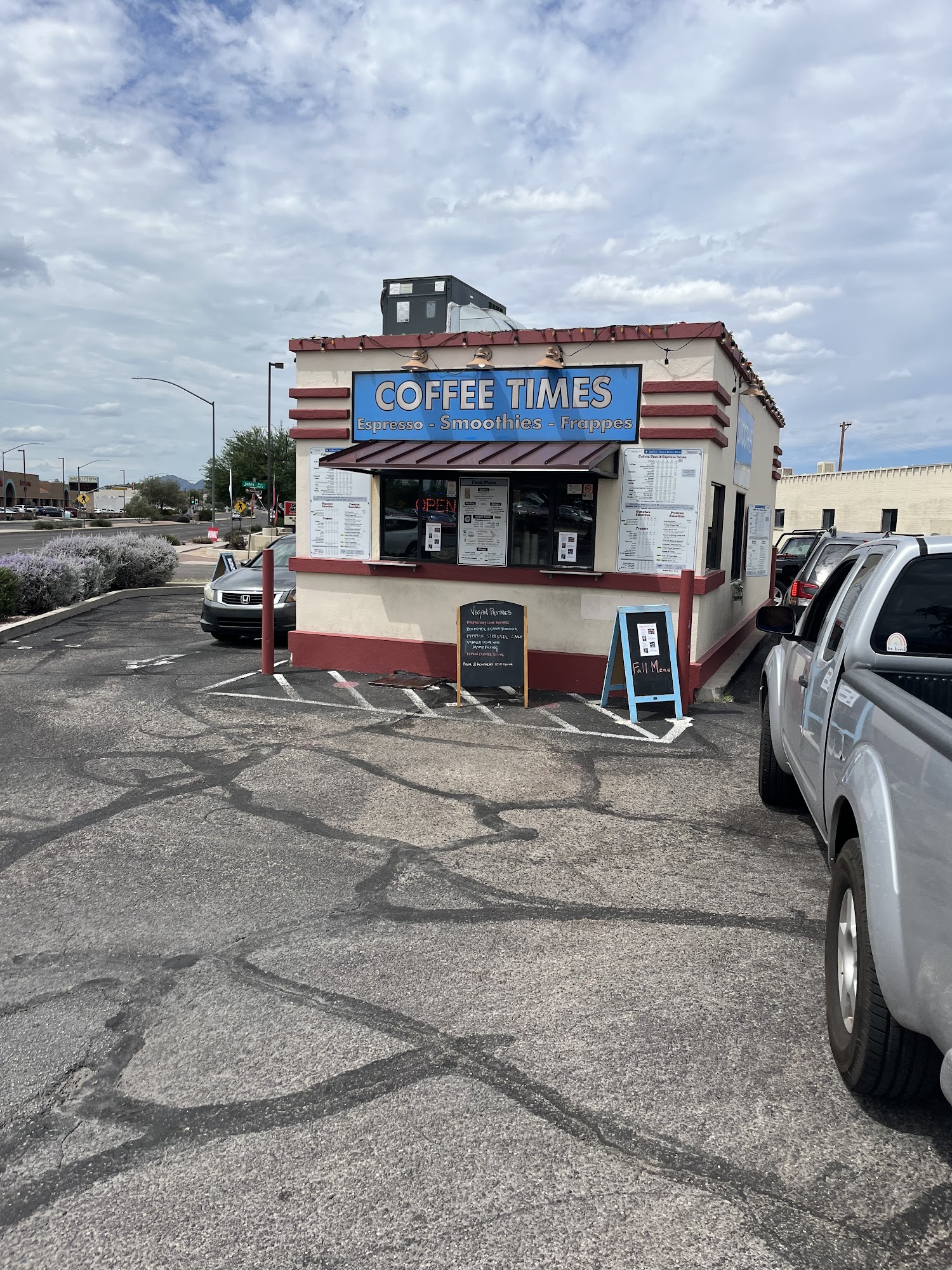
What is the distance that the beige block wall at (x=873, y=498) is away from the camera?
5447 centimetres

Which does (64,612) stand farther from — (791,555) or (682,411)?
(791,555)

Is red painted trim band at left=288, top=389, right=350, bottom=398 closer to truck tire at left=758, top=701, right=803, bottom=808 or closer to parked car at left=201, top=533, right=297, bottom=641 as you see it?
parked car at left=201, top=533, right=297, bottom=641

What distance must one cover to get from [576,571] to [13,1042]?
783cm

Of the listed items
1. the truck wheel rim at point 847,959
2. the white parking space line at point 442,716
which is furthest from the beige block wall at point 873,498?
the truck wheel rim at point 847,959

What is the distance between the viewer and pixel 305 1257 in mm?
2475

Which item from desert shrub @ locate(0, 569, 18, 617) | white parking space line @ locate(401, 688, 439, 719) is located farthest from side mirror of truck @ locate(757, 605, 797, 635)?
desert shrub @ locate(0, 569, 18, 617)

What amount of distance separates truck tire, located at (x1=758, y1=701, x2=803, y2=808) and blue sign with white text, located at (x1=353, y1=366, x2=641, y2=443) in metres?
4.74

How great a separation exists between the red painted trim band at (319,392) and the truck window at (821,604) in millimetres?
7445

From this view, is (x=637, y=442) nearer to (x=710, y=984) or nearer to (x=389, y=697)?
(x=389, y=697)

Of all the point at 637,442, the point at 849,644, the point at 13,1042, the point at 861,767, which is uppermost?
the point at 637,442

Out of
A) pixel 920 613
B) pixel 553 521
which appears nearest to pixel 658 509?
pixel 553 521

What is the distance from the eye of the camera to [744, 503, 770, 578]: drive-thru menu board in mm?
15094

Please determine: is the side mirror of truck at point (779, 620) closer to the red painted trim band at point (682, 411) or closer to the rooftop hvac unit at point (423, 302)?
the red painted trim band at point (682, 411)

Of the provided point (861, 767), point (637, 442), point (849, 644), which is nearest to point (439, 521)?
point (637, 442)
